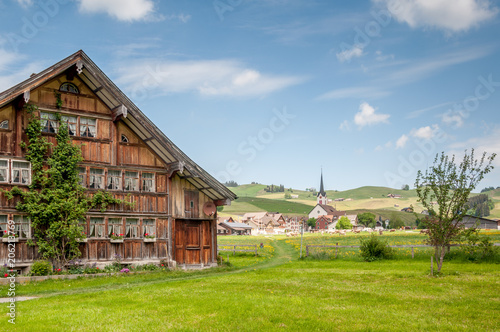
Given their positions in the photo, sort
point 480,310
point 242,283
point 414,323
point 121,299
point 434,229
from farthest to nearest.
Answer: point 434,229 → point 242,283 → point 121,299 → point 480,310 → point 414,323

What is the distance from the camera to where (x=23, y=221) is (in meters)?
25.4

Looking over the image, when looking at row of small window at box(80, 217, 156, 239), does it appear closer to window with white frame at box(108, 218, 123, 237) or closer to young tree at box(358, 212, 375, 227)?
window with white frame at box(108, 218, 123, 237)

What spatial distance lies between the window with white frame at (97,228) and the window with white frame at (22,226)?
3.45 meters

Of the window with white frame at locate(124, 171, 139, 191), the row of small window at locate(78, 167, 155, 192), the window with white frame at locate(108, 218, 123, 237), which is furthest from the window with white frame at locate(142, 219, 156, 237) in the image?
the window with white frame at locate(124, 171, 139, 191)

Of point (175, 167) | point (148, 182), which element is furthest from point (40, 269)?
point (175, 167)

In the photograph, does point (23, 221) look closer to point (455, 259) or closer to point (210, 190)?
point (210, 190)

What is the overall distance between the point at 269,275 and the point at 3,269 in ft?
43.8

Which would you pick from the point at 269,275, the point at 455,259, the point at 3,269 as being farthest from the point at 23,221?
the point at 455,259

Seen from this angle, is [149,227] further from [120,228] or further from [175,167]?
[175,167]

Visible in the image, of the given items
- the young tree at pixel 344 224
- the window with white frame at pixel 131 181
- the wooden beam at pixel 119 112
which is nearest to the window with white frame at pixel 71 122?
the wooden beam at pixel 119 112

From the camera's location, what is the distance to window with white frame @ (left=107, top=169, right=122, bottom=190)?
28.8 metres

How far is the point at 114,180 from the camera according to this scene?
94.8ft

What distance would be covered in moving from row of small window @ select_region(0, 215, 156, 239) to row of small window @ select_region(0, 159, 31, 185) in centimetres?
193

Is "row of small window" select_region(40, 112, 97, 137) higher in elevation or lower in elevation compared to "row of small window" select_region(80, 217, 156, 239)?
higher
